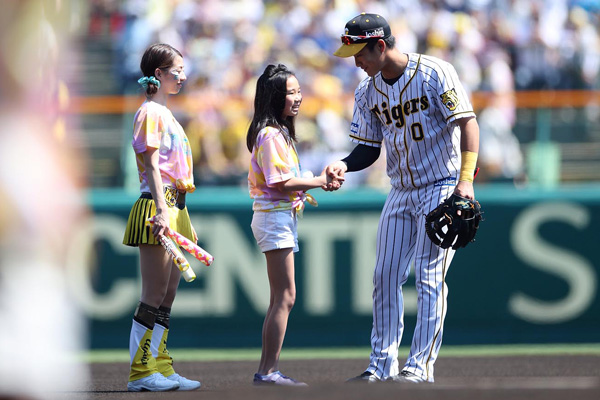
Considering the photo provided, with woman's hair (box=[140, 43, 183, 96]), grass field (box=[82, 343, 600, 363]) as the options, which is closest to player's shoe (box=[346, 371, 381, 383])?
woman's hair (box=[140, 43, 183, 96])

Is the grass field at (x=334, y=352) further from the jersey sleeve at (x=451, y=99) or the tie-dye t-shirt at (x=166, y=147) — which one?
the jersey sleeve at (x=451, y=99)

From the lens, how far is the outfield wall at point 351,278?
24.5 feet

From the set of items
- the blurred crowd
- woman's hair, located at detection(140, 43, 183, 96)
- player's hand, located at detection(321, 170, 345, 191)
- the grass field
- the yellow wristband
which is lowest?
the grass field

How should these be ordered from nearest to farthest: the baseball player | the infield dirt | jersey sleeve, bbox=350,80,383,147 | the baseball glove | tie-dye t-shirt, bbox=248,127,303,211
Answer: the infield dirt, the baseball glove, the baseball player, tie-dye t-shirt, bbox=248,127,303,211, jersey sleeve, bbox=350,80,383,147

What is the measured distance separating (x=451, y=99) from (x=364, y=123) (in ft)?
2.21

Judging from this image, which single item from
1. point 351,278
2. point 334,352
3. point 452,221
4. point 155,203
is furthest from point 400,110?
point 334,352

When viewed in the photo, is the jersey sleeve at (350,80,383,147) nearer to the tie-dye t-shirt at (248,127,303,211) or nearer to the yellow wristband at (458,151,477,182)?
the tie-dye t-shirt at (248,127,303,211)

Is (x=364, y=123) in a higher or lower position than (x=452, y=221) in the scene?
higher

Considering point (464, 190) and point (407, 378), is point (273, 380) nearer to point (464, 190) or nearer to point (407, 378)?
point (407, 378)

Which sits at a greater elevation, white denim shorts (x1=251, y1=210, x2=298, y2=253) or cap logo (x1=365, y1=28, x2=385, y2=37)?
cap logo (x1=365, y1=28, x2=385, y2=37)

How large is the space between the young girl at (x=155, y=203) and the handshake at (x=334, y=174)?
762 mm

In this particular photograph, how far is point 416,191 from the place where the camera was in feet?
15.9

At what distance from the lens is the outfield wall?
7.46 meters

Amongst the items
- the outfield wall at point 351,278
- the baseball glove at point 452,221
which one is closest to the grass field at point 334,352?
the outfield wall at point 351,278
